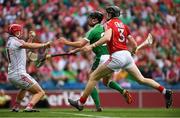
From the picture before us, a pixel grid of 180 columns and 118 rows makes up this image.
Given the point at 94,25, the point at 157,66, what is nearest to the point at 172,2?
the point at 157,66

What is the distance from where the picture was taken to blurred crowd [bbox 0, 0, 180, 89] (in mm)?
24578

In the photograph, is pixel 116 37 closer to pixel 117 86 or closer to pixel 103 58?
pixel 103 58

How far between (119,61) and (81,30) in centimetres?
1150

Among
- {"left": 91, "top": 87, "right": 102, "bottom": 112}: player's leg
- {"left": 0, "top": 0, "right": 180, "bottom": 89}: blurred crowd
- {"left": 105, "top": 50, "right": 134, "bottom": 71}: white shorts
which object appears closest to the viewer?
{"left": 105, "top": 50, "right": 134, "bottom": 71}: white shorts

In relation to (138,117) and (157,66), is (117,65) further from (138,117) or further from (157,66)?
(157,66)

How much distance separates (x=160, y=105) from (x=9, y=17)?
760 cm

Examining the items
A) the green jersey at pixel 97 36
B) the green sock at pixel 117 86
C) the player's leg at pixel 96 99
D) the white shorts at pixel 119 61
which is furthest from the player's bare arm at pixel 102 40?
the player's leg at pixel 96 99

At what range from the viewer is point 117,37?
15.6m

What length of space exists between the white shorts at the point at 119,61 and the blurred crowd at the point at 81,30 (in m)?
8.41

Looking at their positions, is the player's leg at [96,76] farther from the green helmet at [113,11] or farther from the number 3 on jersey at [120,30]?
the green helmet at [113,11]

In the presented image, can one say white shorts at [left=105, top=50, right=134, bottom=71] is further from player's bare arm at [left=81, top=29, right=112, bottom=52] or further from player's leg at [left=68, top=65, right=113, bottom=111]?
player's bare arm at [left=81, top=29, right=112, bottom=52]

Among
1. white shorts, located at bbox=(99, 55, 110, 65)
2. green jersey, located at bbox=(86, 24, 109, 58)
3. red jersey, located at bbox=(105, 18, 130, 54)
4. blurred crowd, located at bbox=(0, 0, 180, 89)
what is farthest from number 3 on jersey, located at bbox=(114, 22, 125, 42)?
blurred crowd, located at bbox=(0, 0, 180, 89)

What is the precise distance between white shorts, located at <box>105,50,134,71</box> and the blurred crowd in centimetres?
841

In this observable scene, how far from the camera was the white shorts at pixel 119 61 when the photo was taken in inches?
611
